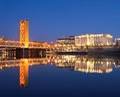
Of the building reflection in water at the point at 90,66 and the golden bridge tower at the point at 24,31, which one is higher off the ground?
the golden bridge tower at the point at 24,31

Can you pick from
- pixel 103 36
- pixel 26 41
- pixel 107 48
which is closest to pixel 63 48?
pixel 103 36

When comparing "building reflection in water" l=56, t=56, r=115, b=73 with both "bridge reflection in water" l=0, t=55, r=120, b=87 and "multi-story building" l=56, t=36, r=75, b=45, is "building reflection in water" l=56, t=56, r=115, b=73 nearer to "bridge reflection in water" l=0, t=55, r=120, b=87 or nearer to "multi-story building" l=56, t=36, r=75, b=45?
"bridge reflection in water" l=0, t=55, r=120, b=87

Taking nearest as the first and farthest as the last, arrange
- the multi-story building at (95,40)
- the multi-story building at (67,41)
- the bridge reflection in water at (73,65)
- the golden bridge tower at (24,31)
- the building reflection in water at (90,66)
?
the bridge reflection in water at (73,65) < the building reflection in water at (90,66) < the golden bridge tower at (24,31) < the multi-story building at (95,40) < the multi-story building at (67,41)

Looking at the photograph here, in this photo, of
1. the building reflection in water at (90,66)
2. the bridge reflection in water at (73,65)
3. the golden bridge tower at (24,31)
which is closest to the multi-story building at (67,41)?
the golden bridge tower at (24,31)

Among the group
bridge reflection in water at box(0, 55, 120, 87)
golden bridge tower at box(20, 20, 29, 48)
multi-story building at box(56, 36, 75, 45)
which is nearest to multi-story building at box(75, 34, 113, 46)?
multi-story building at box(56, 36, 75, 45)

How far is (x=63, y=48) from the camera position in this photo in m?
144

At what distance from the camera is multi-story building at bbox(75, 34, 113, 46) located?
453 ft

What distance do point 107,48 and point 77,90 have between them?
356 feet

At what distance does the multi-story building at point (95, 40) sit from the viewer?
5433 inches

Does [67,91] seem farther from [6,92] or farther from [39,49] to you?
[39,49]

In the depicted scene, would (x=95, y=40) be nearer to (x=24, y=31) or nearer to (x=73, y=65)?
(x=24, y=31)

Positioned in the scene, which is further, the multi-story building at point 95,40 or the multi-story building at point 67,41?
the multi-story building at point 67,41

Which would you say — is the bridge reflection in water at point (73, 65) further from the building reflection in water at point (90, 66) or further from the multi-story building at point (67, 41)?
the multi-story building at point (67, 41)

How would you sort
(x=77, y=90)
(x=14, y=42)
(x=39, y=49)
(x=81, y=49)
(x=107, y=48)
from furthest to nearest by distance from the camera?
(x=81, y=49)
(x=107, y=48)
(x=39, y=49)
(x=14, y=42)
(x=77, y=90)
